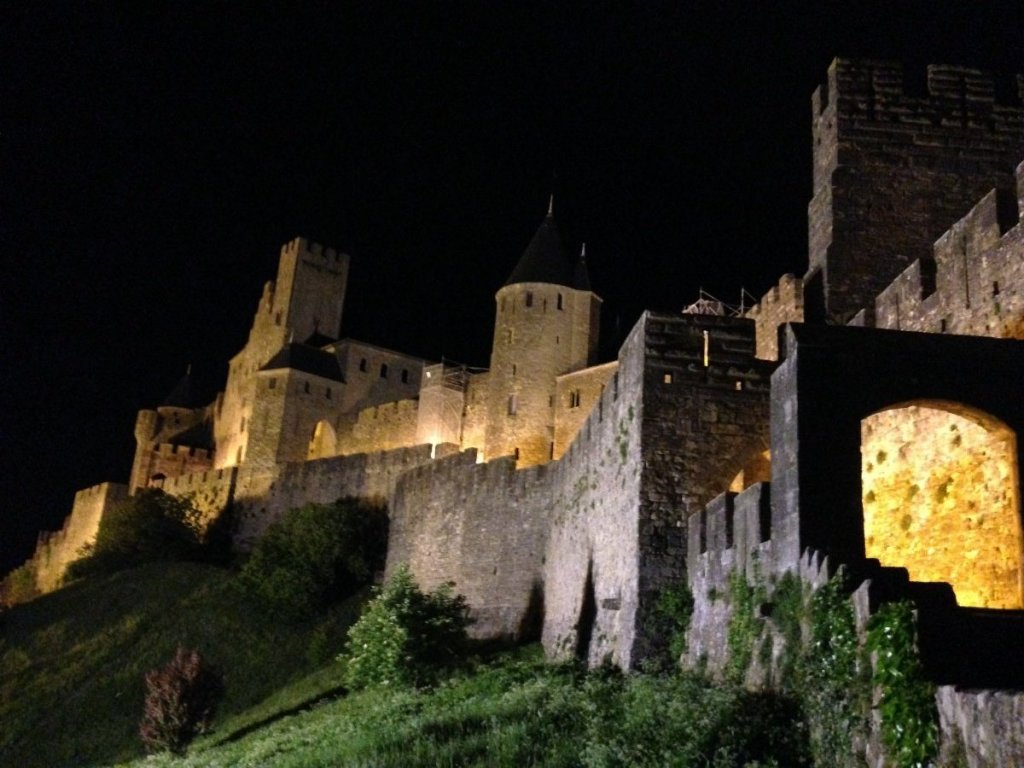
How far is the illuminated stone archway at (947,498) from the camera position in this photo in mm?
13250

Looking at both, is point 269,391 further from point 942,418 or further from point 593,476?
point 942,418

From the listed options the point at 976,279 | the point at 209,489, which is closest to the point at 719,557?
the point at 976,279

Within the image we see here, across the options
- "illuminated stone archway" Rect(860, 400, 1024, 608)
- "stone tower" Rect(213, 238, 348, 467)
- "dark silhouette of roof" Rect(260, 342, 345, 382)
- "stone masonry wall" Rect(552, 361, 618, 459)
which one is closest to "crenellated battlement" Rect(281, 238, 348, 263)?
"stone tower" Rect(213, 238, 348, 467)

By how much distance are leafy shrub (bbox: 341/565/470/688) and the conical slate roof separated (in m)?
24.3

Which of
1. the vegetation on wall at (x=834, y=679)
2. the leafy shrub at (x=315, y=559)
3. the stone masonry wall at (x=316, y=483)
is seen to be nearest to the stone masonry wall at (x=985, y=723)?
the vegetation on wall at (x=834, y=679)

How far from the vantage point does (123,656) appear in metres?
33.5

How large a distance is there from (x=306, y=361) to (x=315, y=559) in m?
23.6

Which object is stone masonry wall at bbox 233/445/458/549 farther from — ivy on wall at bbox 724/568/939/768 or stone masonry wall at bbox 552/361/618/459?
ivy on wall at bbox 724/568/939/768

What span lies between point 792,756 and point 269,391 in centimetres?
4988

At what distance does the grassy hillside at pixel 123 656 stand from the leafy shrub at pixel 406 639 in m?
4.39

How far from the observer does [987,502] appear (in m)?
13.9

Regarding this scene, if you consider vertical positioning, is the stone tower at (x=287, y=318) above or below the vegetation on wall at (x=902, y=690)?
above

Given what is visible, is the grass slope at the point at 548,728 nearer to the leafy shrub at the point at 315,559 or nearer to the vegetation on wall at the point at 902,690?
the vegetation on wall at the point at 902,690

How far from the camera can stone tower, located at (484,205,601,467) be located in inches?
1777
